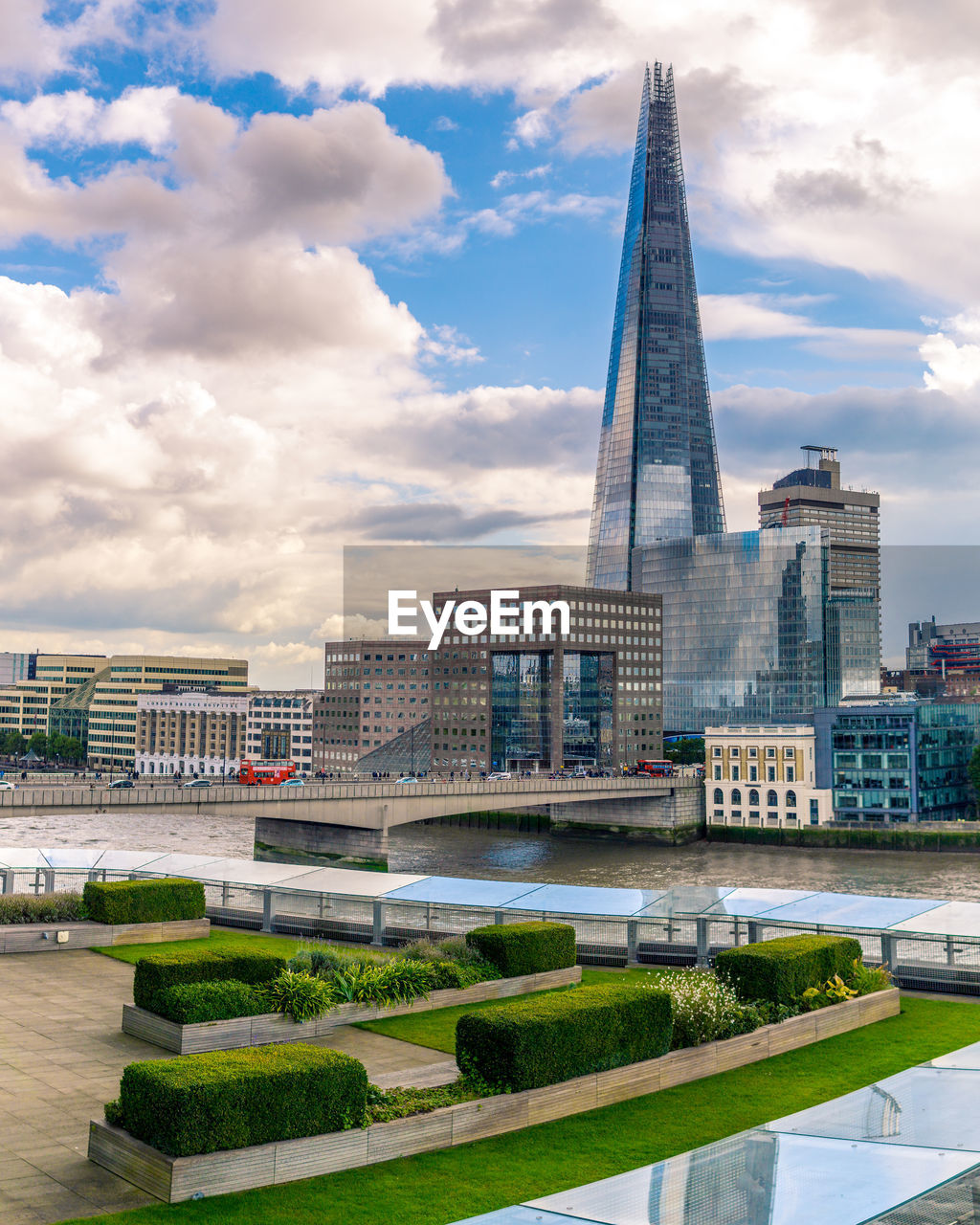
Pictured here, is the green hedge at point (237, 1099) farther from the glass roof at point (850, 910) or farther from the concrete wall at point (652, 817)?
the concrete wall at point (652, 817)

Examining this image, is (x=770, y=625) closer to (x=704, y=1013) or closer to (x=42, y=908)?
(x=42, y=908)

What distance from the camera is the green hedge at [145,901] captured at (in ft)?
91.5

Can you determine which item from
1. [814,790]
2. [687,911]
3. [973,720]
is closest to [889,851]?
[814,790]

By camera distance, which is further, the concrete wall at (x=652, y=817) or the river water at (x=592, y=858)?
the concrete wall at (x=652, y=817)

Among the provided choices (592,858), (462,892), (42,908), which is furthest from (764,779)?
(42,908)

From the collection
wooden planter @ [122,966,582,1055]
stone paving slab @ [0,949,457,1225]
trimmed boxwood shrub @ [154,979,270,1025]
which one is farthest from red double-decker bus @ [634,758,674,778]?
trimmed boxwood shrub @ [154,979,270,1025]

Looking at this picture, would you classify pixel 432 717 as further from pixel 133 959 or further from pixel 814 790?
pixel 133 959

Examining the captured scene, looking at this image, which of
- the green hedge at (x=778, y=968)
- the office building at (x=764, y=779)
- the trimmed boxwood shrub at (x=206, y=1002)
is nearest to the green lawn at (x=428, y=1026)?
the trimmed boxwood shrub at (x=206, y=1002)

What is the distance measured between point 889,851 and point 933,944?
281ft

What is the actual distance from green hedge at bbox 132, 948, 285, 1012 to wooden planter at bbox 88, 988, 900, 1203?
4991mm

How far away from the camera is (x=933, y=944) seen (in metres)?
23.1

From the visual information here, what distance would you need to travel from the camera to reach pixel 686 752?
17688cm

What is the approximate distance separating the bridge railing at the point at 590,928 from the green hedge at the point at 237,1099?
12.4m

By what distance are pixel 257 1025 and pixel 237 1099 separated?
612cm
